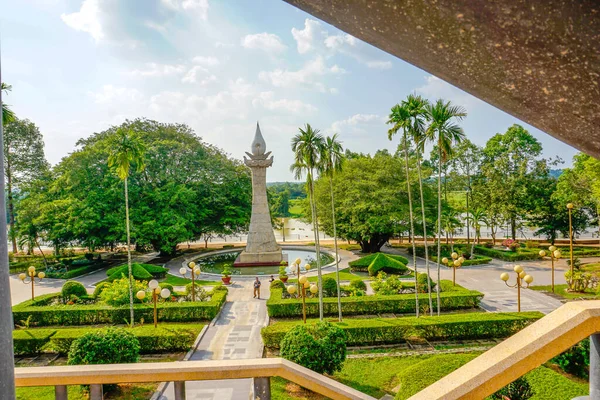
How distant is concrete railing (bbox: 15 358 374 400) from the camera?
8.95 ft

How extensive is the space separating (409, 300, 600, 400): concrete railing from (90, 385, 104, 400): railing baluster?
7.77 feet

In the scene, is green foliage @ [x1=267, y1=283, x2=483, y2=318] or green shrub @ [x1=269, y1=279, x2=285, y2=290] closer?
green foliage @ [x1=267, y1=283, x2=483, y2=318]

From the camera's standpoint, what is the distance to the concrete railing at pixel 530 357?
6.16 feet

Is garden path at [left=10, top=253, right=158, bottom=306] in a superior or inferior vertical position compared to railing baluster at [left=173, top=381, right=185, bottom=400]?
inferior

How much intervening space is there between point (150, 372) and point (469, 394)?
2.10 metres

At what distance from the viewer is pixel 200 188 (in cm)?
3284

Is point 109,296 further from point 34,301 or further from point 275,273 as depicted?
point 275,273

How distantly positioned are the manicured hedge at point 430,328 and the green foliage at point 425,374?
3.43m

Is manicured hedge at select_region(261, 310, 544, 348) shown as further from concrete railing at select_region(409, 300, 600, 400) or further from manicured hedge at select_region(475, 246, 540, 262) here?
manicured hedge at select_region(475, 246, 540, 262)

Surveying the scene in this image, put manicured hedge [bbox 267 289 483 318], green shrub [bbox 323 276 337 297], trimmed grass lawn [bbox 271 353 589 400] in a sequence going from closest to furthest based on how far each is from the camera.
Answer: trimmed grass lawn [bbox 271 353 589 400]
manicured hedge [bbox 267 289 483 318]
green shrub [bbox 323 276 337 297]

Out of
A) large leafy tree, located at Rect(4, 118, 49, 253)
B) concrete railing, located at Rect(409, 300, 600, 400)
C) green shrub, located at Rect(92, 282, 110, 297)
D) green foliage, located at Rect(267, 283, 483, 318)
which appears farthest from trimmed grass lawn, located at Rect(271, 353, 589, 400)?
large leafy tree, located at Rect(4, 118, 49, 253)

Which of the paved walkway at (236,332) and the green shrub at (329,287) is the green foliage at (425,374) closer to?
the paved walkway at (236,332)

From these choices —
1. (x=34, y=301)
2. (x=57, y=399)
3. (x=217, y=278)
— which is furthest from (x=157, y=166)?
(x=57, y=399)

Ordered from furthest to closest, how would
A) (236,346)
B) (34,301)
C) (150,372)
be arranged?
(34,301), (236,346), (150,372)
